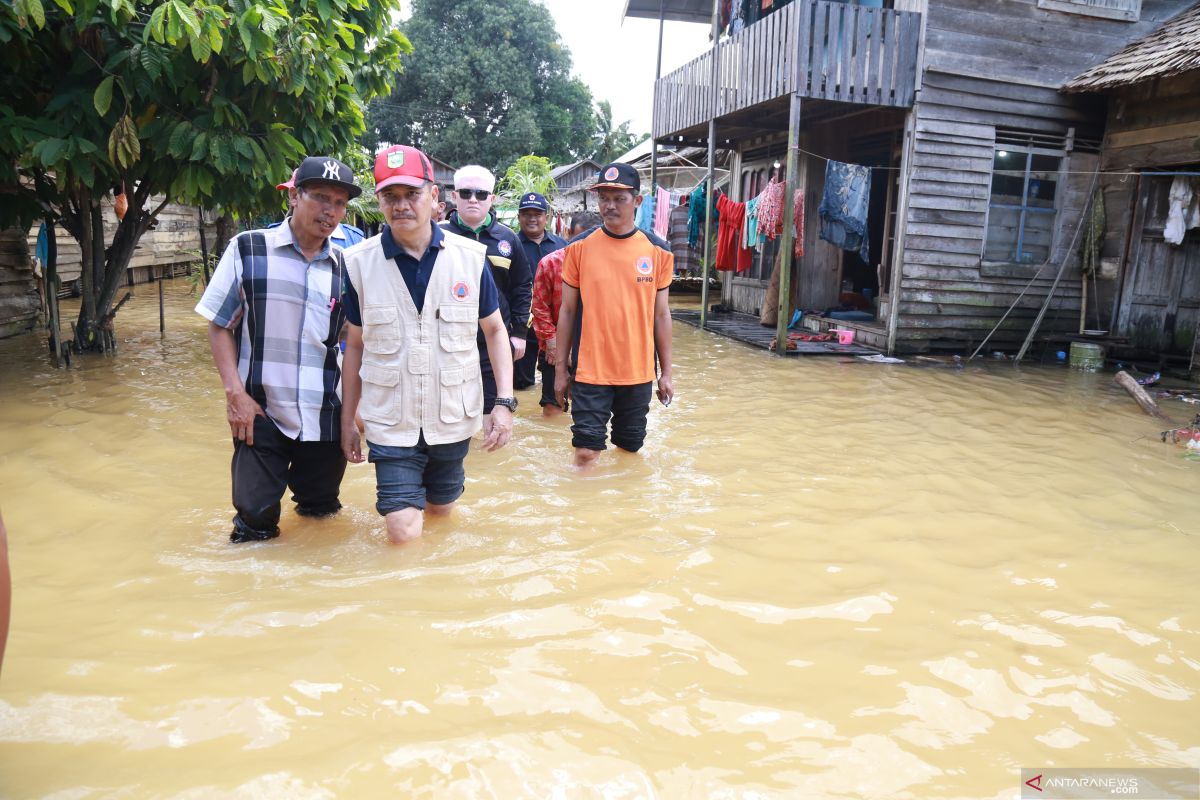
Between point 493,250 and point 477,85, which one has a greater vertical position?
point 477,85

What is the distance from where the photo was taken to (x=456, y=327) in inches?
136

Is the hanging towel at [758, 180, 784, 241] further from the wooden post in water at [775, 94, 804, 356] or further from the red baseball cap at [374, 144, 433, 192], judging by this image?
the red baseball cap at [374, 144, 433, 192]

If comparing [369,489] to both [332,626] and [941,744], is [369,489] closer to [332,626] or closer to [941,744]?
[332,626]

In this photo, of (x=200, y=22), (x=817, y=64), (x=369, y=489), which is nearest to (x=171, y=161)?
(x=200, y=22)

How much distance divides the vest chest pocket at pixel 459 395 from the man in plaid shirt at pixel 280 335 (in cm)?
54

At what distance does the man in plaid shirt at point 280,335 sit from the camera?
3361 mm

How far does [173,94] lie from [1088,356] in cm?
1006

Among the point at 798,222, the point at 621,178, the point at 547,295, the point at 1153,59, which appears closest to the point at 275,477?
the point at 621,178

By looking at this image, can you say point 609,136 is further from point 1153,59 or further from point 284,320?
point 284,320

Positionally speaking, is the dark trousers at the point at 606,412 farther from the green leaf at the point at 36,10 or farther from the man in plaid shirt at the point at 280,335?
the green leaf at the point at 36,10

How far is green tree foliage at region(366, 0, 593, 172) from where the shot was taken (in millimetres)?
37688

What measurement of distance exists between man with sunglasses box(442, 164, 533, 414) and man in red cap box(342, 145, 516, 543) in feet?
5.29

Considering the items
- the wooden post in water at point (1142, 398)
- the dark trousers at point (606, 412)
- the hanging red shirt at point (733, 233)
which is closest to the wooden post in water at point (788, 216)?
the hanging red shirt at point (733, 233)

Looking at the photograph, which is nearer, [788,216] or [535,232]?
[535,232]
